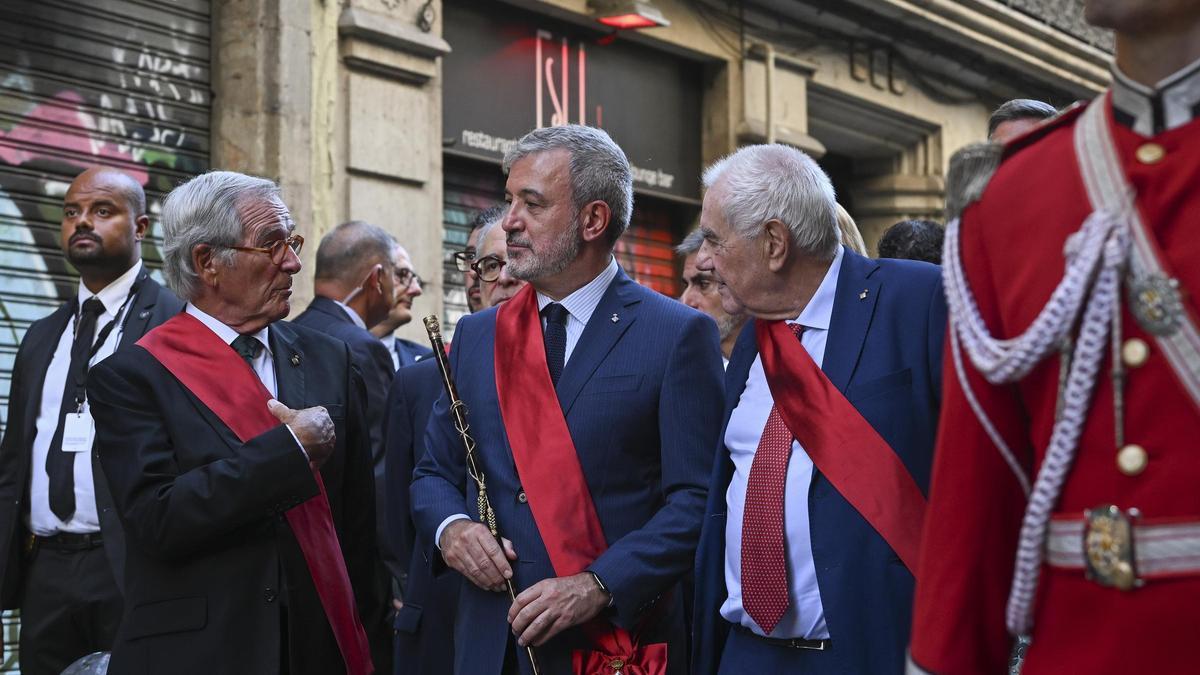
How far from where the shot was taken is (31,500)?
5.97m

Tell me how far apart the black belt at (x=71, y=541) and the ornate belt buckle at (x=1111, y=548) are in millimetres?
4514

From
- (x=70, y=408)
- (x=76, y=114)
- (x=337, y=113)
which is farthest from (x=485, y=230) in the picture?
(x=337, y=113)

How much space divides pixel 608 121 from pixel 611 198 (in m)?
8.56

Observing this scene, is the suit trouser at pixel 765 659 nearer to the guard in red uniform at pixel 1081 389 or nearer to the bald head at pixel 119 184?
the guard in red uniform at pixel 1081 389

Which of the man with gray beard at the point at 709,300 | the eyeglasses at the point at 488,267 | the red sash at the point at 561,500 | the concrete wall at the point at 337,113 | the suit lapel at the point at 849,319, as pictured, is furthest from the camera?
the concrete wall at the point at 337,113

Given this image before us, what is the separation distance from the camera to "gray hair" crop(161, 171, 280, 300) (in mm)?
4598

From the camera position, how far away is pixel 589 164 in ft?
14.9

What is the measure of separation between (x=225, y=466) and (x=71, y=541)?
6.52ft

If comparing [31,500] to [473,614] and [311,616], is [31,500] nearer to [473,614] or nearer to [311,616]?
[311,616]

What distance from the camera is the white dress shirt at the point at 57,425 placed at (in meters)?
5.87

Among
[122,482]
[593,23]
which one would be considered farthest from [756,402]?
[593,23]

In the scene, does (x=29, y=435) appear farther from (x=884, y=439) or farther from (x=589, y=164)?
(x=884, y=439)

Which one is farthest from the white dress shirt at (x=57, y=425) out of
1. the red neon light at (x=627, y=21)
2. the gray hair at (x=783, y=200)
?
the red neon light at (x=627, y=21)

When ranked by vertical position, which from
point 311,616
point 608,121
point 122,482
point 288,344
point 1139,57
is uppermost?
point 608,121
